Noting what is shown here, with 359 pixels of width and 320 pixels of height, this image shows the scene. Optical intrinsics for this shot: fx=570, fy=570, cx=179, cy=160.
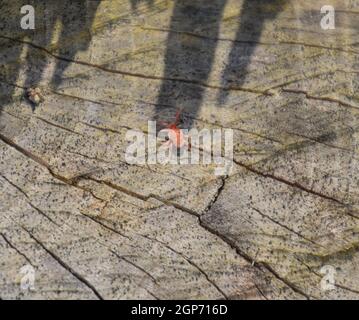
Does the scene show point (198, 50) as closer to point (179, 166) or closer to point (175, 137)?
point (175, 137)

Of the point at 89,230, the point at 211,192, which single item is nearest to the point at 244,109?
the point at 211,192

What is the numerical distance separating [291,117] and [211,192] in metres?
0.63

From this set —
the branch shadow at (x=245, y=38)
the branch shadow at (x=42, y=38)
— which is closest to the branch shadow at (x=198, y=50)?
the branch shadow at (x=245, y=38)

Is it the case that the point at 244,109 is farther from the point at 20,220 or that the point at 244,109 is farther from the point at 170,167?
the point at 20,220

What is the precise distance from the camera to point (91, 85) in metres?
3.40

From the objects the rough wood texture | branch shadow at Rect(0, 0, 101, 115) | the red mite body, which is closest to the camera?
the rough wood texture

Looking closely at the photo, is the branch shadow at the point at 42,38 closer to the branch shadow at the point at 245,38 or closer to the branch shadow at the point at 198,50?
the branch shadow at the point at 198,50

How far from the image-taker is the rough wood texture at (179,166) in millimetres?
3012

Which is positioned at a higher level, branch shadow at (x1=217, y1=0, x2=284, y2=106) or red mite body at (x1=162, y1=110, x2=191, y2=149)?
branch shadow at (x1=217, y1=0, x2=284, y2=106)

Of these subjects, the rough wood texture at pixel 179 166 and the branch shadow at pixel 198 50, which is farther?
the branch shadow at pixel 198 50

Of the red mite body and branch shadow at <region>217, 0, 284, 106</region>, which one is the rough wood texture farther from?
the red mite body

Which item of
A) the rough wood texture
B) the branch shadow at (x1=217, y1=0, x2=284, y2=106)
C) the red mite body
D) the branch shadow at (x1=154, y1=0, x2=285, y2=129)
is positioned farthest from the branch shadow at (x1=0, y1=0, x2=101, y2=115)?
the branch shadow at (x1=217, y1=0, x2=284, y2=106)

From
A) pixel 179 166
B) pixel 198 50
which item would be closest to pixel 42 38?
pixel 198 50

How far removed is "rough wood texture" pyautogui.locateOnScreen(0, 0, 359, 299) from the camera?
3.01m
